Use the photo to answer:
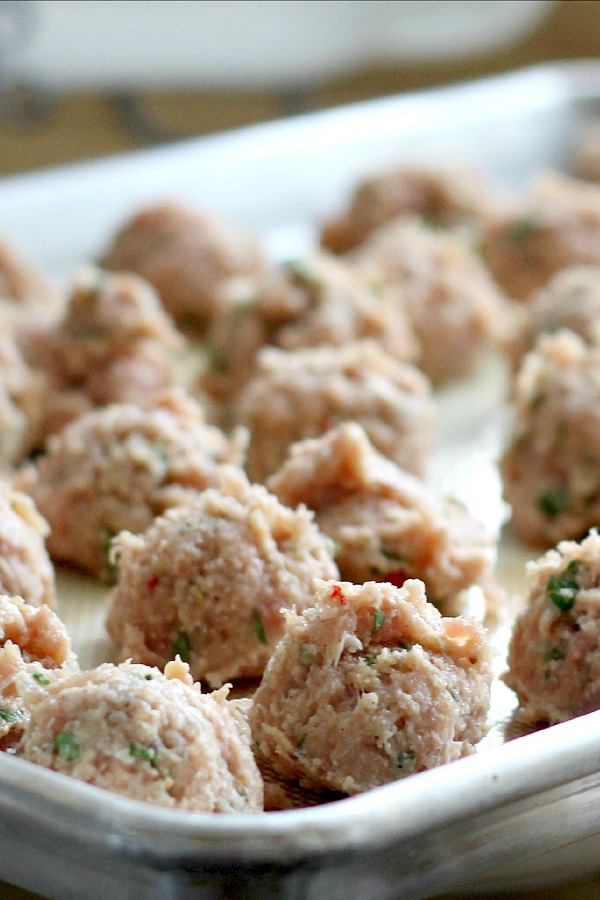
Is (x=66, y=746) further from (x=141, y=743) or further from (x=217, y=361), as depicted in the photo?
(x=217, y=361)

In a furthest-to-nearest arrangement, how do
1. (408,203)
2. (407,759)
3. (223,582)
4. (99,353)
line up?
(408,203)
(99,353)
(223,582)
(407,759)

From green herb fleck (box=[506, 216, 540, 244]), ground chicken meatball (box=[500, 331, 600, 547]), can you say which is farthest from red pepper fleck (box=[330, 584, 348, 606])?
green herb fleck (box=[506, 216, 540, 244])

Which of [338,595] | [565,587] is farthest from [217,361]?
[338,595]

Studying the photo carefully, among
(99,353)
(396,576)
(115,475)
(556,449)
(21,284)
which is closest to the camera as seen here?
(396,576)

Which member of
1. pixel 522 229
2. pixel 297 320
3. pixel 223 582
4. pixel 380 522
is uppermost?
pixel 522 229

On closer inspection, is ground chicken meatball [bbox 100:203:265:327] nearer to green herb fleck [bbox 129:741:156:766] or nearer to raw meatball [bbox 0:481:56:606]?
raw meatball [bbox 0:481:56:606]

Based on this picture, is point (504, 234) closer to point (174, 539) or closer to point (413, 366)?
point (413, 366)
